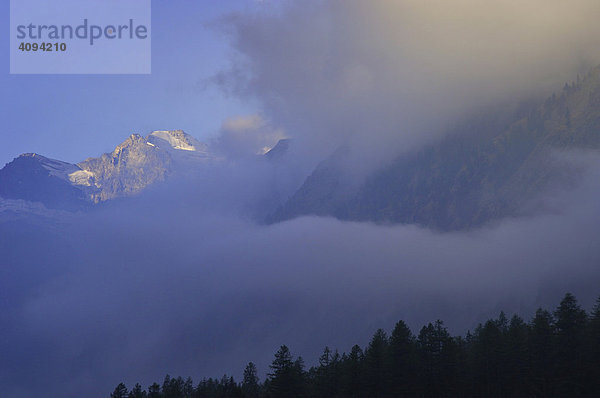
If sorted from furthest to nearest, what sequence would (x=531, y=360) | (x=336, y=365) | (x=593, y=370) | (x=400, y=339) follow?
(x=336, y=365) → (x=400, y=339) → (x=531, y=360) → (x=593, y=370)

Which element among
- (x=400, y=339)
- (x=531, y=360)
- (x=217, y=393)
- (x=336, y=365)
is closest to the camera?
(x=531, y=360)

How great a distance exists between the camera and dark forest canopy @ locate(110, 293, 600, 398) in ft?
381

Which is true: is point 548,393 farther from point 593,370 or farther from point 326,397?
point 326,397

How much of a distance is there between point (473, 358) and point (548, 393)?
1355 cm

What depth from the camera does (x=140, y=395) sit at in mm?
148375

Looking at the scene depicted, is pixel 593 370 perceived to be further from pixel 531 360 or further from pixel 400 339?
pixel 400 339

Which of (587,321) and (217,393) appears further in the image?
(217,393)

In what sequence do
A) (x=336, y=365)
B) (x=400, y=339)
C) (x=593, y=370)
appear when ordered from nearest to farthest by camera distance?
(x=593, y=370) < (x=400, y=339) < (x=336, y=365)

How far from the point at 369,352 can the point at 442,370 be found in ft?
45.1

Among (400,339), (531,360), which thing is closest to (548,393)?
(531,360)

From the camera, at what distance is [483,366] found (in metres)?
124

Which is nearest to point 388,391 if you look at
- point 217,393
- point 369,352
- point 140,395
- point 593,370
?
point 369,352

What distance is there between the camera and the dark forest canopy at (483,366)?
116 metres

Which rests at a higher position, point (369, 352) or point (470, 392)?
point (369, 352)
